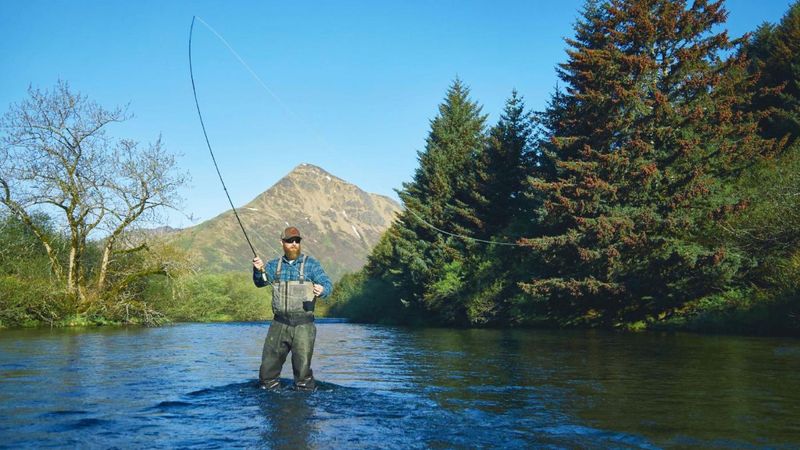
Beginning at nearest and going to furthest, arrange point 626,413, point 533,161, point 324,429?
point 324,429, point 626,413, point 533,161

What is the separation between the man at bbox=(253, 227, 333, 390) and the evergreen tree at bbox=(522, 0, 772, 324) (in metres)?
19.6

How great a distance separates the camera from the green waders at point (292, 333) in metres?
9.10

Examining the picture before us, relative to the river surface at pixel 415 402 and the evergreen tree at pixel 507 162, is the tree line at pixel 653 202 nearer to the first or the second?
the evergreen tree at pixel 507 162

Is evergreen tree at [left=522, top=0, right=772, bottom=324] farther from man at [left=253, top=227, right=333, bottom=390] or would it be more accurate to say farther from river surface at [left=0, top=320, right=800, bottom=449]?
man at [left=253, top=227, right=333, bottom=390]

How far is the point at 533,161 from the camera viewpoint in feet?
138

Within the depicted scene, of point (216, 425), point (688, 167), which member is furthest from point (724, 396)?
point (688, 167)

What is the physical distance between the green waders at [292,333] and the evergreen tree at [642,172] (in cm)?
1962

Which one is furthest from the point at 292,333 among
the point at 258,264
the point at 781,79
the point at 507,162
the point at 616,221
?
the point at 781,79

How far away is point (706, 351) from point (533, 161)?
27.7 metres

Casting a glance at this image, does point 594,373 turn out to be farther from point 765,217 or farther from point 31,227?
point 31,227

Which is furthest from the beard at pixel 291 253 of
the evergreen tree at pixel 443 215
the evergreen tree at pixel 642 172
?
the evergreen tree at pixel 443 215

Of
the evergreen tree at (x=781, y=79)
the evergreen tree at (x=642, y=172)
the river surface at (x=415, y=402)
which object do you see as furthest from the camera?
the evergreen tree at (x=781, y=79)

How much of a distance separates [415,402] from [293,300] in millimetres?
2167

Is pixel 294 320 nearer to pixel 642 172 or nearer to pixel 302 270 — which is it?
pixel 302 270
